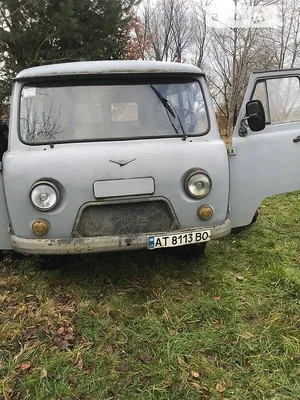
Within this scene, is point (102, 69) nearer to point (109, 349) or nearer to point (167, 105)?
point (167, 105)

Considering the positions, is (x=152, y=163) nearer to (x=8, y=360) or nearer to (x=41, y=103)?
(x=41, y=103)

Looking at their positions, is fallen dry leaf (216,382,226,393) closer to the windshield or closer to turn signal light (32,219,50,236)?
turn signal light (32,219,50,236)

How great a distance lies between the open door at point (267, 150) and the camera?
3.94 m

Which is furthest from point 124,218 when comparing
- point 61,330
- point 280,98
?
point 280,98

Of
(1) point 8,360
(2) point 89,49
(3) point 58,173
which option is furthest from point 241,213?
(2) point 89,49

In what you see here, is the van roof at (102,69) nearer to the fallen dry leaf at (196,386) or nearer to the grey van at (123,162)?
the grey van at (123,162)

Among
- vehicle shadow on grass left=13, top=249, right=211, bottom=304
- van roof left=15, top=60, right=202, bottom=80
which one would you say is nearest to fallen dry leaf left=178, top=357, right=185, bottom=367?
vehicle shadow on grass left=13, top=249, right=211, bottom=304

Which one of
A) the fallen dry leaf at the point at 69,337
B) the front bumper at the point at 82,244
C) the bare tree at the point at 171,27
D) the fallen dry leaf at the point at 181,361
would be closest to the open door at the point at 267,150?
the front bumper at the point at 82,244

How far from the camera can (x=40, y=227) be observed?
3279 mm

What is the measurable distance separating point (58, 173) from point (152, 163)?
0.79 m

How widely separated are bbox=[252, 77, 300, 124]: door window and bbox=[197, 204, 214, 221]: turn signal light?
1.42 metres

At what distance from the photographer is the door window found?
4.21 metres

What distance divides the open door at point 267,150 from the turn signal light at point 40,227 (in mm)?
1805

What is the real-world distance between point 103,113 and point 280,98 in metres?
2.02
